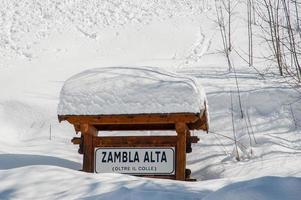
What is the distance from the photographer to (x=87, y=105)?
605 centimetres

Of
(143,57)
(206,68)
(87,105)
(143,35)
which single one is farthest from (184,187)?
(143,35)

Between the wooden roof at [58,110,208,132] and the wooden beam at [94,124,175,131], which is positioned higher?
the wooden roof at [58,110,208,132]

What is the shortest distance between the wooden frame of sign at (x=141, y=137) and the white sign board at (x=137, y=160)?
45 millimetres

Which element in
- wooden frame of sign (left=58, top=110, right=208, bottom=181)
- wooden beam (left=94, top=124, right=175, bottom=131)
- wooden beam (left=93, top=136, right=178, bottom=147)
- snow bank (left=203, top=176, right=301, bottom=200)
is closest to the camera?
snow bank (left=203, top=176, right=301, bottom=200)

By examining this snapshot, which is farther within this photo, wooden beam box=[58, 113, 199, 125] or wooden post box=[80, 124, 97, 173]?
wooden post box=[80, 124, 97, 173]

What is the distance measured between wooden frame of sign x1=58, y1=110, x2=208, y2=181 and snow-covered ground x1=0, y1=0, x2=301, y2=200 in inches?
35.8

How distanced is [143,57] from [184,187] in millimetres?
10940

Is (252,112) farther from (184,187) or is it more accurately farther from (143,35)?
(143,35)

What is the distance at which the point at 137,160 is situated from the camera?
20.2 ft

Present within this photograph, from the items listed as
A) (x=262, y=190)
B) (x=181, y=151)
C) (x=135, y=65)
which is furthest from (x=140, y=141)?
(x=135, y=65)

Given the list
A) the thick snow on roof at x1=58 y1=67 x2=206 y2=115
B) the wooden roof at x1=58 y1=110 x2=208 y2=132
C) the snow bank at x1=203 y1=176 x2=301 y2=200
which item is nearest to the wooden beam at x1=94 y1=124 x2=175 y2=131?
the wooden roof at x1=58 y1=110 x2=208 y2=132

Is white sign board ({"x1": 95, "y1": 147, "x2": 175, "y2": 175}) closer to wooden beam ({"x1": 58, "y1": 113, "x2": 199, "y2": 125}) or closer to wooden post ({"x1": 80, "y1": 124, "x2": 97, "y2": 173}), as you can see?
wooden post ({"x1": 80, "y1": 124, "x2": 97, "y2": 173})

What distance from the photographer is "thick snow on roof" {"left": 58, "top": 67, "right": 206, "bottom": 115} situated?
5.93 m

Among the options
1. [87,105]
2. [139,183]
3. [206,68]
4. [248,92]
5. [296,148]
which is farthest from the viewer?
[206,68]
